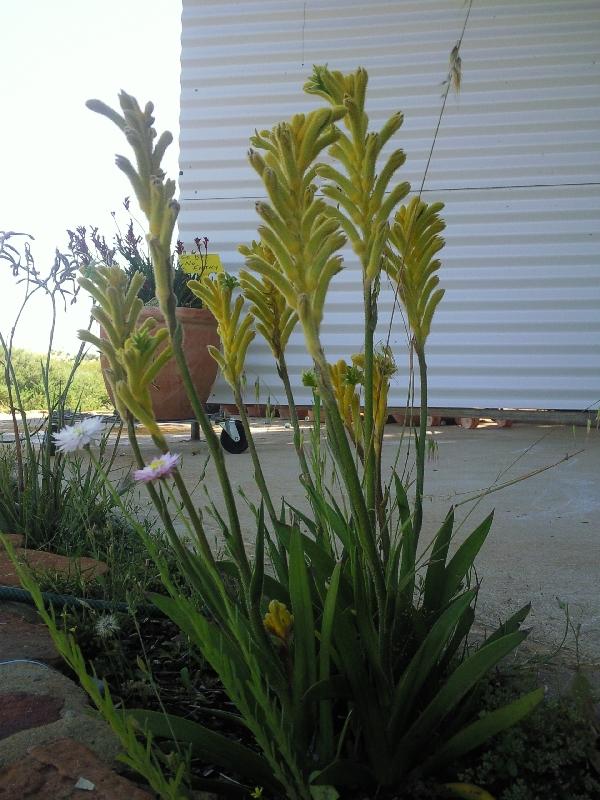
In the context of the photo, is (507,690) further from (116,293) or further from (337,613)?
(116,293)

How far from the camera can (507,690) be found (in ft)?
3.76

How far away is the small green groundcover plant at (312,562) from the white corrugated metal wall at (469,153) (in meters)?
4.38

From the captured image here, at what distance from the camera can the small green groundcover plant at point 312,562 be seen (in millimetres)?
808

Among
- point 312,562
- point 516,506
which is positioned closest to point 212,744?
point 312,562

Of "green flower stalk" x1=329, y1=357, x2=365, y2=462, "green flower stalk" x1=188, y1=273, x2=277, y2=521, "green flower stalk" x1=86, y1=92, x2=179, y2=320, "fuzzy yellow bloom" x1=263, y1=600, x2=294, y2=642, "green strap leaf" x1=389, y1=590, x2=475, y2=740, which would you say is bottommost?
"green strap leaf" x1=389, y1=590, x2=475, y2=740

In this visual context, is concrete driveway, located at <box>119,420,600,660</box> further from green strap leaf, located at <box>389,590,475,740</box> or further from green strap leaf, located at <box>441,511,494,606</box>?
green strap leaf, located at <box>389,590,475,740</box>

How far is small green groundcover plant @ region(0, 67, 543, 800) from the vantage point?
808 millimetres

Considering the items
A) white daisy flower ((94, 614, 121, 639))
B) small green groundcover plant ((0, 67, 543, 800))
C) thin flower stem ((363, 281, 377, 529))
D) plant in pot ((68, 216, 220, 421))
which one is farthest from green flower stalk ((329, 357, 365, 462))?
plant in pot ((68, 216, 220, 421))

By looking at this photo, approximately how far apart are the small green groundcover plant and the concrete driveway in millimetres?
190

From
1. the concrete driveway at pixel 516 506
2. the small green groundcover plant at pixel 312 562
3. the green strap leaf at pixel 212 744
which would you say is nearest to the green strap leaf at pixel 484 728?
the small green groundcover plant at pixel 312 562

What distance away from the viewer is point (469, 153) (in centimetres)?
569

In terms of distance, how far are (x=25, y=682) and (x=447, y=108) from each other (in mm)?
5379

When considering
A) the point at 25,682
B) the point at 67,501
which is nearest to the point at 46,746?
the point at 25,682

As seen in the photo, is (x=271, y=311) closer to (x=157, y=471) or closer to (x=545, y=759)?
(x=157, y=471)
